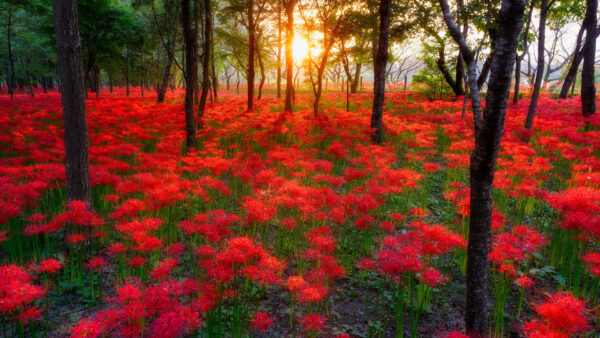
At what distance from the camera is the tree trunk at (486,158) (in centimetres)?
276

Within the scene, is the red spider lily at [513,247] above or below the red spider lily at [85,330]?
above

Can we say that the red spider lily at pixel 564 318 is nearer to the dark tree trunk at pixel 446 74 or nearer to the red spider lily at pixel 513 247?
the red spider lily at pixel 513 247

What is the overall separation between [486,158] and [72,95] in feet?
21.4

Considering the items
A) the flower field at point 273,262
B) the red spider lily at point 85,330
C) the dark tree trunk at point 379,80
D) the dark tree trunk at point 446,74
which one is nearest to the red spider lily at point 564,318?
the flower field at point 273,262

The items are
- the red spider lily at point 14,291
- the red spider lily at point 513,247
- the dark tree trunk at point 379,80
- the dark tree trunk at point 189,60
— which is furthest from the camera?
the dark tree trunk at point 379,80

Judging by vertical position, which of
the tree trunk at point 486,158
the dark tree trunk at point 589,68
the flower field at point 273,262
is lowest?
the flower field at point 273,262

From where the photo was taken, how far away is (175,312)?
2.81 metres

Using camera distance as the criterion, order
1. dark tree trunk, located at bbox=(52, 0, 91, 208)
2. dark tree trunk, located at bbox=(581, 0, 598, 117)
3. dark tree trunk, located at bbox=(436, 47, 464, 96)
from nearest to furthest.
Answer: dark tree trunk, located at bbox=(52, 0, 91, 208)
dark tree trunk, located at bbox=(581, 0, 598, 117)
dark tree trunk, located at bbox=(436, 47, 464, 96)

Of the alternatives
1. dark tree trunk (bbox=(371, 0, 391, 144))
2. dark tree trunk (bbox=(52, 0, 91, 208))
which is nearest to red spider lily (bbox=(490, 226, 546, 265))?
dark tree trunk (bbox=(52, 0, 91, 208))

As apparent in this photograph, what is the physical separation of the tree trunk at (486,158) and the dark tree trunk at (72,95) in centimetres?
624

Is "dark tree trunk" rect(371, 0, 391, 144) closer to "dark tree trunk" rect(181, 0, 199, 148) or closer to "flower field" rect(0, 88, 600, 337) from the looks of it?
"flower field" rect(0, 88, 600, 337)

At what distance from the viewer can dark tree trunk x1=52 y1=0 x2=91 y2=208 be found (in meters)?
4.90

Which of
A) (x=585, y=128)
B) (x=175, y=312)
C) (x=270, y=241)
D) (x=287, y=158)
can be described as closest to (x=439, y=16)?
(x=585, y=128)

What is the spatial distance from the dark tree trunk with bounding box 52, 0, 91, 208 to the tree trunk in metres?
6.24
